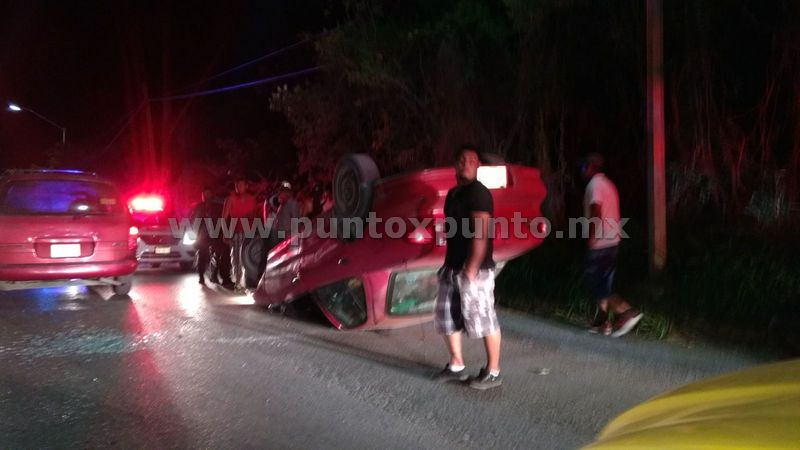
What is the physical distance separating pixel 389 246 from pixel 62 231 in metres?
4.88

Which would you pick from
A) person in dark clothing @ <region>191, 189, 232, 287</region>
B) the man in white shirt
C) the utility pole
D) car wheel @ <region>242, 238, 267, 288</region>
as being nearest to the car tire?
the man in white shirt

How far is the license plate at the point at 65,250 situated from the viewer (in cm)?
911

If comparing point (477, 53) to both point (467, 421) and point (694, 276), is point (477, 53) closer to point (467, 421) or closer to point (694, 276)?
point (694, 276)

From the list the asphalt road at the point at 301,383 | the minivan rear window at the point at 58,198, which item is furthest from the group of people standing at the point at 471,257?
the minivan rear window at the point at 58,198

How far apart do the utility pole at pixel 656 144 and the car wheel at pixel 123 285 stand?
674 centimetres

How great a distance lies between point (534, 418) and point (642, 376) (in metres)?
1.38

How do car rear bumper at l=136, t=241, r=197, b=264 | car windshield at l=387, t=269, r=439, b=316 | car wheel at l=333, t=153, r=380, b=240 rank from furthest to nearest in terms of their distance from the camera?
car rear bumper at l=136, t=241, r=197, b=264 → car windshield at l=387, t=269, r=439, b=316 → car wheel at l=333, t=153, r=380, b=240

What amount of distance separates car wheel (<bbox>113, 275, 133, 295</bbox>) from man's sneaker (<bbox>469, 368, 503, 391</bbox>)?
6.18m

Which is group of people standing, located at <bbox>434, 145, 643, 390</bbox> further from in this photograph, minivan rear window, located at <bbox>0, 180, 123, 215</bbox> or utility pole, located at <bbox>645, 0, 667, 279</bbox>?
minivan rear window, located at <bbox>0, 180, 123, 215</bbox>

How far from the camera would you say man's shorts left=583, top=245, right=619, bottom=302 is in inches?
288

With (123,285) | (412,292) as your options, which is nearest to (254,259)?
(123,285)

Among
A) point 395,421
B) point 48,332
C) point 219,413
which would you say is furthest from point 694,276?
point 48,332

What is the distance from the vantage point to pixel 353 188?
6.92 m

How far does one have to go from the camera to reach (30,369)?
6.24 m
